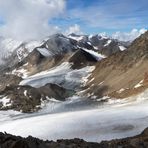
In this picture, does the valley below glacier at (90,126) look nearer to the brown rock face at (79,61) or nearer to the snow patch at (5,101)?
the snow patch at (5,101)

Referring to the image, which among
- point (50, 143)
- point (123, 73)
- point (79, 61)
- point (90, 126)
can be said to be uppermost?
point (79, 61)

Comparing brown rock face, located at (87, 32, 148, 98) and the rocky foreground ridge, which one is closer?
the rocky foreground ridge

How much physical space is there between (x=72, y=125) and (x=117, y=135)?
9845 millimetres

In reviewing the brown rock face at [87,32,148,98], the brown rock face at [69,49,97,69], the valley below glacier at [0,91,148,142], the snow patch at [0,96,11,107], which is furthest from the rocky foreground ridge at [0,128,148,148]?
the brown rock face at [69,49,97,69]

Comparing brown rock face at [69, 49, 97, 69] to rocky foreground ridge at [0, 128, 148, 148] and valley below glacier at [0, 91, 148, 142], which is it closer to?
valley below glacier at [0, 91, 148, 142]

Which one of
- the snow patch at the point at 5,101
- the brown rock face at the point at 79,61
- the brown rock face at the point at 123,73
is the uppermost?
the brown rock face at the point at 79,61

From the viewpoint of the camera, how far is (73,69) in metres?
164

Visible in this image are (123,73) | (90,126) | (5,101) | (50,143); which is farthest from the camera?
(123,73)

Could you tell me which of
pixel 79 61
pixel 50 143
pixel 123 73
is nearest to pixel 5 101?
pixel 123 73

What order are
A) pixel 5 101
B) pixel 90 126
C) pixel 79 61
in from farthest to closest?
pixel 79 61
pixel 5 101
pixel 90 126

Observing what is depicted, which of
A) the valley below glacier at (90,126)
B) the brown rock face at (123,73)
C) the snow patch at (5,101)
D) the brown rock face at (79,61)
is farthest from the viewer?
the brown rock face at (79,61)

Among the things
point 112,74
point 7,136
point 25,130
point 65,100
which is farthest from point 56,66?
point 7,136

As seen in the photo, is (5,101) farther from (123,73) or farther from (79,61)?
(79,61)

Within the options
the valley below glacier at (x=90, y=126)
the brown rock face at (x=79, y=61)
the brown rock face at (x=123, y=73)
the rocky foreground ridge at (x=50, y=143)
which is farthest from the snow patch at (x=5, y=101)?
the rocky foreground ridge at (x=50, y=143)
